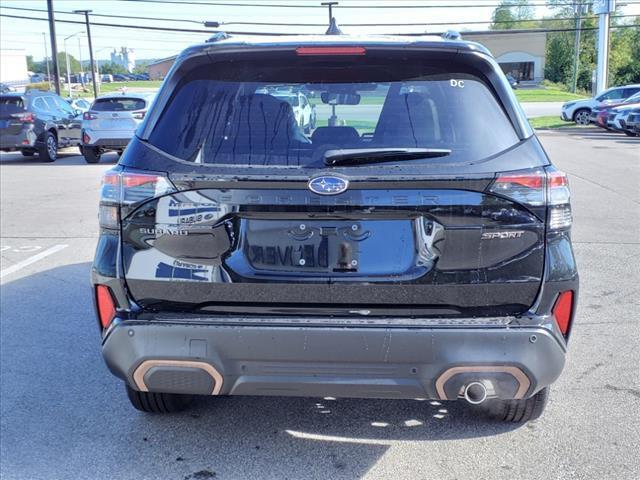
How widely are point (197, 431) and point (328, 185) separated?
168 centimetres

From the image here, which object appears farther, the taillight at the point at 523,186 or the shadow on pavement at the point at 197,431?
the shadow on pavement at the point at 197,431

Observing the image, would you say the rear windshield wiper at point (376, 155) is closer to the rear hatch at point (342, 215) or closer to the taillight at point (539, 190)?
the rear hatch at point (342, 215)

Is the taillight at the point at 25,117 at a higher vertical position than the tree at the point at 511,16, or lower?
lower

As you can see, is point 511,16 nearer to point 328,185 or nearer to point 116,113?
point 116,113

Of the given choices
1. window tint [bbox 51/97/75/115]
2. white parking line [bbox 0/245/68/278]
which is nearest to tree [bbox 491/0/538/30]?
window tint [bbox 51/97/75/115]

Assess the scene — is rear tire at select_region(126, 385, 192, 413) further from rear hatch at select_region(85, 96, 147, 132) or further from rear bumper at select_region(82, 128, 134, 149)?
→ rear bumper at select_region(82, 128, 134, 149)

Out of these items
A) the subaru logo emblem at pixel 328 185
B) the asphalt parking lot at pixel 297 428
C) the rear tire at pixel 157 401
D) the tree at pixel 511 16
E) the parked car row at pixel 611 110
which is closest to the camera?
the subaru logo emblem at pixel 328 185

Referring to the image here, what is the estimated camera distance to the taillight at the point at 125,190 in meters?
2.80

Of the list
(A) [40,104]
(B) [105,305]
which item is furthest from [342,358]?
(A) [40,104]

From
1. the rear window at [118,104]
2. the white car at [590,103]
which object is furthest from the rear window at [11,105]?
the white car at [590,103]

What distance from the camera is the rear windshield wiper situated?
2.74 m

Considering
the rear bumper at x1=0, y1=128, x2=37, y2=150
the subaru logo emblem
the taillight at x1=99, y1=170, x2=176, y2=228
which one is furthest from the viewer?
the rear bumper at x1=0, y1=128, x2=37, y2=150

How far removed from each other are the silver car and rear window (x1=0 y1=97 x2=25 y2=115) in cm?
195

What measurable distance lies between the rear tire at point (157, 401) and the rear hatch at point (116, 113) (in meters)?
13.9
